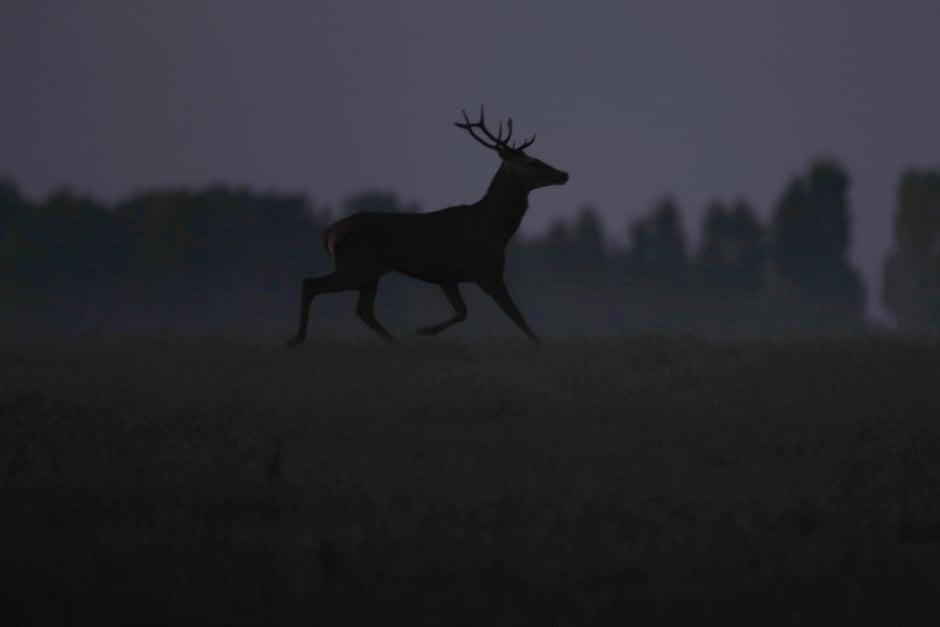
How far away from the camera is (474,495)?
7.10 m

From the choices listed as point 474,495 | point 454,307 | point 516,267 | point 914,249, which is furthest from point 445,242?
point 516,267

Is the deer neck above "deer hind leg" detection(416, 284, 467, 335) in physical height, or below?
above

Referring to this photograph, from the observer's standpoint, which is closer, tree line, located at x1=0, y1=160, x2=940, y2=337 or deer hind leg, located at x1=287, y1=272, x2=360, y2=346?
deer hind leg, located at x1=287, y1=272, x2=360, y2=346

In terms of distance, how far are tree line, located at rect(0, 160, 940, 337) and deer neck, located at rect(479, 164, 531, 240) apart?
128ft

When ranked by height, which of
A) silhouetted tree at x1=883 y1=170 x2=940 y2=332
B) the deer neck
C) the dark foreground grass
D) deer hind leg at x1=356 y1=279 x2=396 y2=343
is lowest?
the dark foreground grass

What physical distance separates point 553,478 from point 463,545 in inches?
64.3

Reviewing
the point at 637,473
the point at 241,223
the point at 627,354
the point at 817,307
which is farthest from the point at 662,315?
the point at 637,473

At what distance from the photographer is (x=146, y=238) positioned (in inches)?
2480

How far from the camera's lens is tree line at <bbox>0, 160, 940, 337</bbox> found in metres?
62.1

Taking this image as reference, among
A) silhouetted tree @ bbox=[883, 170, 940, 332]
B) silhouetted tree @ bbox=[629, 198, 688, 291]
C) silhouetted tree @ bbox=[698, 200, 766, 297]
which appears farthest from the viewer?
silhouetted tree @ bbox=[629, 198, 688, 291]

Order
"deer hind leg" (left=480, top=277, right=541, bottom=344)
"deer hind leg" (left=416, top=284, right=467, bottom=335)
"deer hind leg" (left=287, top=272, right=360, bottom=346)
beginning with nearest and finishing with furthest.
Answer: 1. "deer hind leg" (left=287, top=272, right=360, bottom=346)
2. "deer hind leg" (left=480, top=277, right=541, bottom=344)
3. "deer hind leg" (left=416, top=284, right=467, bottom=335)

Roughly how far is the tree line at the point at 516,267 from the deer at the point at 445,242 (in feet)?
128

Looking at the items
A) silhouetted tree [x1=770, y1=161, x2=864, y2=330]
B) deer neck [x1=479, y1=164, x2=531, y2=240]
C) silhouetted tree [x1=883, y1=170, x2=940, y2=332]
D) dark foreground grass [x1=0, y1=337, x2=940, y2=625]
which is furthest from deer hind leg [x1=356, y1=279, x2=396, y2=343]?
silhouetted tree [x1=770, y1=161, x2=864, y2=330]

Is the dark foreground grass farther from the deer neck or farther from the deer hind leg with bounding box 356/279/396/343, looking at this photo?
the deer neck
